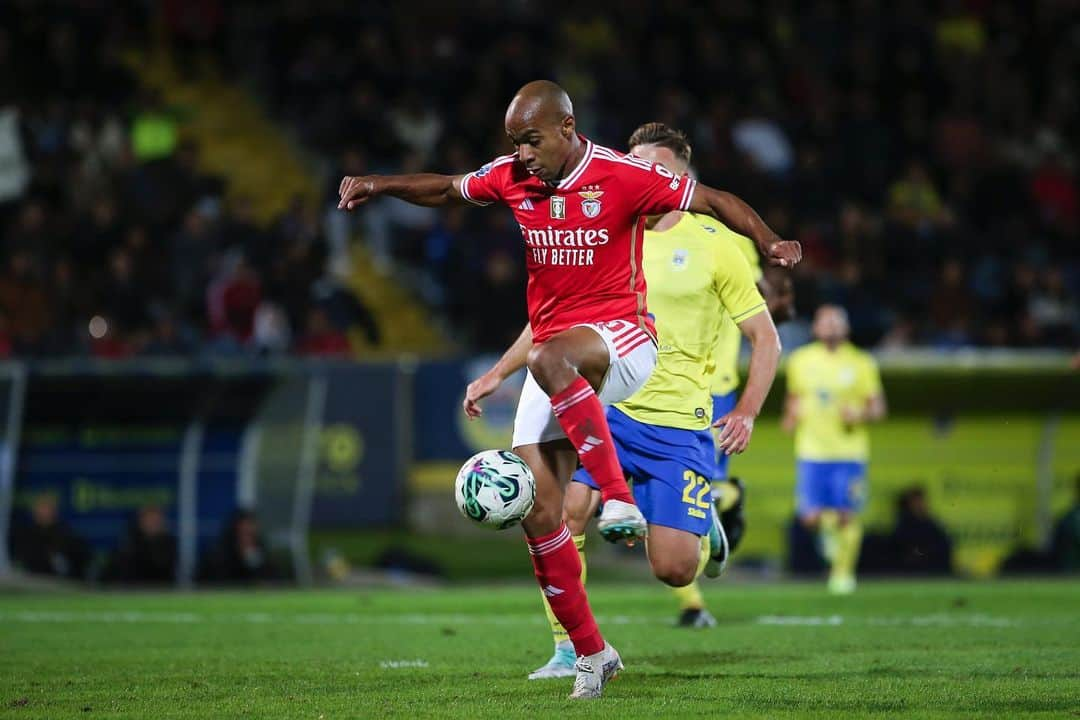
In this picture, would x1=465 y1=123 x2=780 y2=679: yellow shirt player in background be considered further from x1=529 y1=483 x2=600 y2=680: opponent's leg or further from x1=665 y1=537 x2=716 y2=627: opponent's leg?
x1=665 y1=537 x2=716 y2=627: opponent's leg

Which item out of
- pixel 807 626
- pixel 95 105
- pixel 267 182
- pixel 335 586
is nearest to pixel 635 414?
pixel 807 626

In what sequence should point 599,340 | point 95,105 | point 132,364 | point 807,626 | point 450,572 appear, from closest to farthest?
point 599,340, point 807,626, point 132,364, point 450,572, point 95,105

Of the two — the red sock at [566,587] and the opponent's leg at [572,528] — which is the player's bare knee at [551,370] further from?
the opponent's leg at [572,528]

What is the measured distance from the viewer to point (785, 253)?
19.9 feet

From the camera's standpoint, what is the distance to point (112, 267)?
53.1 feet

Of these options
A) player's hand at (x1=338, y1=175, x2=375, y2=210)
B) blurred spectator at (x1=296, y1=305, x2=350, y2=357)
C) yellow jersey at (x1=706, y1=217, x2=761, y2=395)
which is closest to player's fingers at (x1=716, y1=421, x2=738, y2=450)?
player's hand at (x1=338, y1=175, x2=375, y2=210)

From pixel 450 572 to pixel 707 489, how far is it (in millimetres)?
8209

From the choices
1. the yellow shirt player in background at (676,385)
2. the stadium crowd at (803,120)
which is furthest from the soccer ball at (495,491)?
the stadium crowd at (803,120)

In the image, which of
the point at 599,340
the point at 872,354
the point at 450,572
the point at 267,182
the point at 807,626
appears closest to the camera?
the point at 599,340

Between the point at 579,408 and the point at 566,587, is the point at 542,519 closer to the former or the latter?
the point at 566,587

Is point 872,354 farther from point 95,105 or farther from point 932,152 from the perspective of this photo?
point 95,105

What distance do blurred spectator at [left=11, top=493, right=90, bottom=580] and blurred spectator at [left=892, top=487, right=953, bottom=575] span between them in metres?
8.27

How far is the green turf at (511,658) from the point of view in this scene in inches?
240

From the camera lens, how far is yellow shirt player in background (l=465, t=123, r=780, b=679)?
7.62 m
